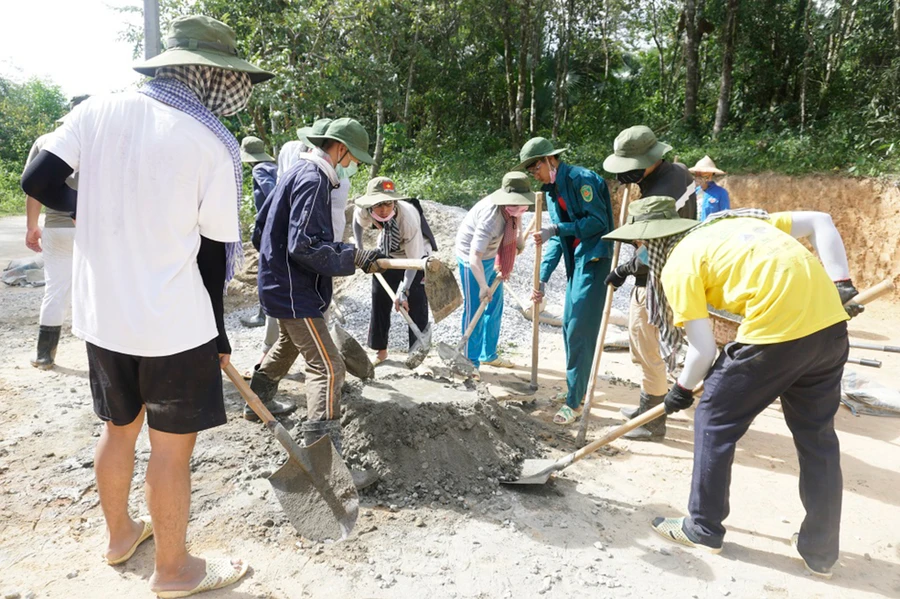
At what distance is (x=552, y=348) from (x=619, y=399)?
1.50 metres

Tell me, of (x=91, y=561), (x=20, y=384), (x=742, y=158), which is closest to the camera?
(x=91, y=561)

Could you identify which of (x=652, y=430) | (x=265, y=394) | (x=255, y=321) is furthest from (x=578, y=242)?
(x=255, y=321)

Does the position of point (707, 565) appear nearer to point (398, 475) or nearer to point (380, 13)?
point (398, 475)

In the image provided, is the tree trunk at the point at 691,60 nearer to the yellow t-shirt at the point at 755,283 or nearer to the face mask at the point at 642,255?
the face mask at the point at 642,255

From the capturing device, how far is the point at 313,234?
9.48ft

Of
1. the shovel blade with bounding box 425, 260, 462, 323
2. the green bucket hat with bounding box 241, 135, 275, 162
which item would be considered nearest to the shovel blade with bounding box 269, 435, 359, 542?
the shovel blade with bounding box 425, 260, 462, 323

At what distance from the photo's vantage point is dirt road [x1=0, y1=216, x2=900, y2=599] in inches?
94.8

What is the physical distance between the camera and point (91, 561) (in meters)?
2.44

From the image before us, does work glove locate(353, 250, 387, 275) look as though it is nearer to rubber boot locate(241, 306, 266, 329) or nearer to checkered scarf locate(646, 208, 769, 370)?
checkered scarf locate(646, 208, 769, 370)

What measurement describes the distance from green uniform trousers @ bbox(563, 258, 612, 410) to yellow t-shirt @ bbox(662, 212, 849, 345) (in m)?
1.63


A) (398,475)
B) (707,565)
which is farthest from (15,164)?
(707,565)

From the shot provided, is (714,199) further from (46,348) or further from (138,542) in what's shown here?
(46,348)

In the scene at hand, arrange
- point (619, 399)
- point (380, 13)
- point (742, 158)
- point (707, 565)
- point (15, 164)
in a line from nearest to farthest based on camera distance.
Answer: point (707, 565) < point (619, 399) < point (742, 158) < point (380, 13) < point (15, 164)

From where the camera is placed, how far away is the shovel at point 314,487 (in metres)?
2.61
